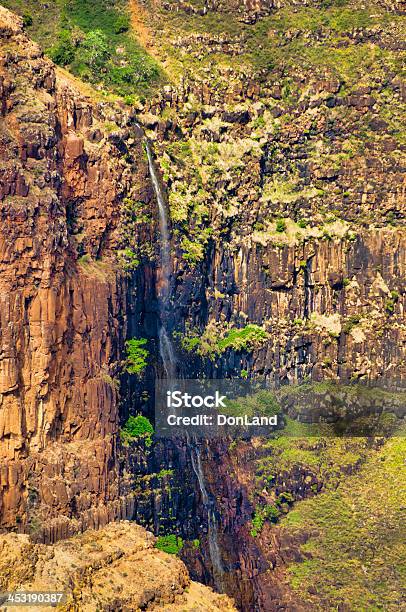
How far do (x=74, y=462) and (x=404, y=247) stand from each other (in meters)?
21.7

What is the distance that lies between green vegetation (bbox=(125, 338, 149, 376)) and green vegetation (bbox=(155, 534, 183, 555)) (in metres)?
7.01

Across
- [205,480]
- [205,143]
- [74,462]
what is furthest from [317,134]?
[74,462]

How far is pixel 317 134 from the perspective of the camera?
95.3m

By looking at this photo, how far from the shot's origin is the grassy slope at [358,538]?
85500 mm

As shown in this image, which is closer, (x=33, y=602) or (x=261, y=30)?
(x=33, y=602)

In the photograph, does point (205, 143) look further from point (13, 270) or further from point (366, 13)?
point (13, 270)

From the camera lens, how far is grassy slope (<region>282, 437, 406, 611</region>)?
3366 inches

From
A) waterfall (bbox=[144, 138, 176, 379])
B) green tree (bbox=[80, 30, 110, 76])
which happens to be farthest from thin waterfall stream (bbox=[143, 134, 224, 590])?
green tree (bbox=[80, 30, 110, 76])

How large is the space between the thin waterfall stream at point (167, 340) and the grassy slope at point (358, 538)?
3.31 meters

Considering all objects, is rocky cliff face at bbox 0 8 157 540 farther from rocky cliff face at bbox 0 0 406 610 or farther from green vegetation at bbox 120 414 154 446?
green vegetation at bbox 120 414 154 446

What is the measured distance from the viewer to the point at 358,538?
87.1 m

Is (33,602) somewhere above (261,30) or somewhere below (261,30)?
below

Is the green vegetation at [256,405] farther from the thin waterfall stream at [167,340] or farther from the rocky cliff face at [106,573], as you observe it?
the rocky cliff face at [106,573]

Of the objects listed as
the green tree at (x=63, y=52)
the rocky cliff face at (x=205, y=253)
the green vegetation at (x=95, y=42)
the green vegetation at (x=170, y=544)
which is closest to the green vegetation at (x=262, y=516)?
the rocky cliff face at (x=205, y=253)
